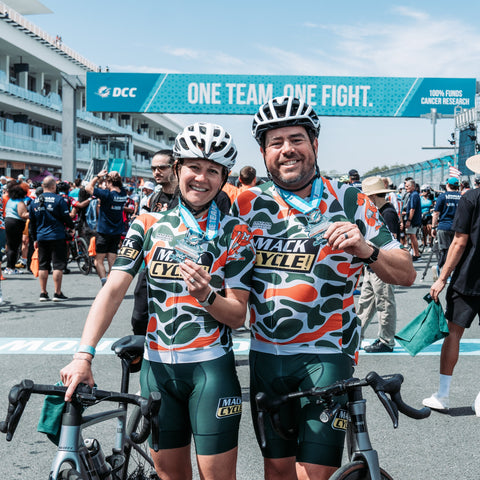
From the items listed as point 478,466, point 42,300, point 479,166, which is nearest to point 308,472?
point 478,466

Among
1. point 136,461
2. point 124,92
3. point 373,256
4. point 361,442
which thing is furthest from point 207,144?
point 124,92

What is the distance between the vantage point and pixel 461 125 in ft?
56.1

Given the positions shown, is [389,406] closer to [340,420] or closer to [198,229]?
[340,420]

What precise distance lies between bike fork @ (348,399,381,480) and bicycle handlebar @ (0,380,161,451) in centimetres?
72

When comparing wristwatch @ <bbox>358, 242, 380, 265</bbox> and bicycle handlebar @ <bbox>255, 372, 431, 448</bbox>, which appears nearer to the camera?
bicycle handlebar @ <bbox>255, 372, 431, 448</bbox>

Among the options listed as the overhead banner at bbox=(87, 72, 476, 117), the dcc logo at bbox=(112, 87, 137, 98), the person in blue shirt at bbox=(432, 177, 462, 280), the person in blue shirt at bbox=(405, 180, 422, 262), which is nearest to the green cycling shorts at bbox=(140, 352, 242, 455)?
the person in blue shirt at bbox=(432, 177, 462, 280)

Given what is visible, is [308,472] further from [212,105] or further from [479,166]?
[212,105]

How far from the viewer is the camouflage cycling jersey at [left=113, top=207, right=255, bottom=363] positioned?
2.34 m

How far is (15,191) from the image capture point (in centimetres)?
1240

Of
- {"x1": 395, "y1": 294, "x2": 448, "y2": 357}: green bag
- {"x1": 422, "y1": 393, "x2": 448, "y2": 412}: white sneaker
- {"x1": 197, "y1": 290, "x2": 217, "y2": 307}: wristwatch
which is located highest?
{"x1": 197, "y1": 290, "x2": 217, "y2": 307}: wristwatch

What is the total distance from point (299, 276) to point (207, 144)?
2.23ft

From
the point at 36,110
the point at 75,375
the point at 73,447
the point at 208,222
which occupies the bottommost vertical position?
the point at 73,447

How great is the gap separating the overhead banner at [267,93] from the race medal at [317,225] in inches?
605

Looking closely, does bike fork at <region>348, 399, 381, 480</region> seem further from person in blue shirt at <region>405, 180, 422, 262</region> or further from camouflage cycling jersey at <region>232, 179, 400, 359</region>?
person in blue shirt at <region>405, 180, 422, 262</region>
